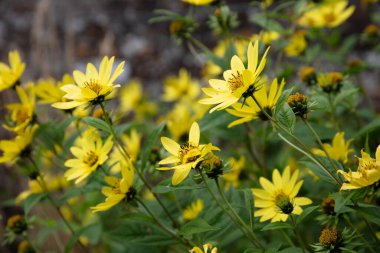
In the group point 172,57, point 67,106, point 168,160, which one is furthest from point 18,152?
point 172,57

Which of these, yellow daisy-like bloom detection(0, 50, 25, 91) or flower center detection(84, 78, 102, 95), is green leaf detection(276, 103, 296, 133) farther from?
yellow daisy-like bloom detection(0, 50, 25, 91)

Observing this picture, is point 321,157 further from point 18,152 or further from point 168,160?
point 18,152

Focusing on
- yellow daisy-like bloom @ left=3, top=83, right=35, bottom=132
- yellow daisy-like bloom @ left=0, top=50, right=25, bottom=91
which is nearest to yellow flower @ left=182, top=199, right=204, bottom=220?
yellow daisy-like bloom @ left=3, top=83, right=35, bottom=132

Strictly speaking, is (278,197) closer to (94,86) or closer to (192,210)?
(192,210)

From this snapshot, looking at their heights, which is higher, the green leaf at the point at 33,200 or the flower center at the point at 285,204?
the flower center at the point at 285,204

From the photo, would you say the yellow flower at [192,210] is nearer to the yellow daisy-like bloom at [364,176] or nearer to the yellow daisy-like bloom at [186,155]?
the yellow daisy-like bloom at [186,155]

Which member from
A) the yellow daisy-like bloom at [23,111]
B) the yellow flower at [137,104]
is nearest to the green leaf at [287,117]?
the yellow daisy-like bloom at [23,111]
